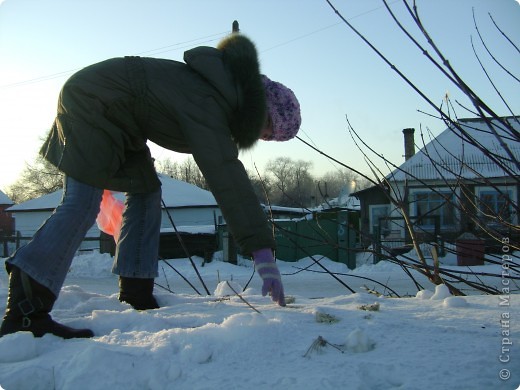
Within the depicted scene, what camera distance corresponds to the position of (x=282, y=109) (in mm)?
2367

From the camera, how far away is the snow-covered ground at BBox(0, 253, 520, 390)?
1306mm

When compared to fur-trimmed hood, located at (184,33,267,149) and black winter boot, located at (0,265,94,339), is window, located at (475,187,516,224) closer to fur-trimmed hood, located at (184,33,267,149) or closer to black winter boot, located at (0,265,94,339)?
fur-trimmed hood, located at (184,33,267,149)

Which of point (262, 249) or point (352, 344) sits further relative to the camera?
point (262, 249)

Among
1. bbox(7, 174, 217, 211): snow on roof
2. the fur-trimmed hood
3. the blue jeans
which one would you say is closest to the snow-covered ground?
the blue jeans

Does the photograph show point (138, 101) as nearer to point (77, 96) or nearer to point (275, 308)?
point (77, 96)

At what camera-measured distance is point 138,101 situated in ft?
6.95

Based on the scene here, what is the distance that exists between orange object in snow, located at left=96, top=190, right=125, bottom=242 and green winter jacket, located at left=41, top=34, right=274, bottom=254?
2.01 feet

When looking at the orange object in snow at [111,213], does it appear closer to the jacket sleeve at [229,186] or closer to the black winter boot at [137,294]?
the black winter boot at [137,294]

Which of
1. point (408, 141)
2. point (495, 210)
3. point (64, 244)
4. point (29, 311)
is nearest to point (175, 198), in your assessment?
point (408, 141)

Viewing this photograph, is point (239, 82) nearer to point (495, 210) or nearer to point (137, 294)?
point (137, 294)

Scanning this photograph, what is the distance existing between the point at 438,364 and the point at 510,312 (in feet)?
2.54

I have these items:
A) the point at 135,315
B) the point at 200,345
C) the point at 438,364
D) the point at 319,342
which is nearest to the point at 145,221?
the point at 135,315

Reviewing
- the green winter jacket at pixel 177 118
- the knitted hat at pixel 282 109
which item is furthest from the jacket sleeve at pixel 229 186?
the knitted hat at pixel 282 109

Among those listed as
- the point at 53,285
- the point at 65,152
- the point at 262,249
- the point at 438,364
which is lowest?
the point at 438,364
